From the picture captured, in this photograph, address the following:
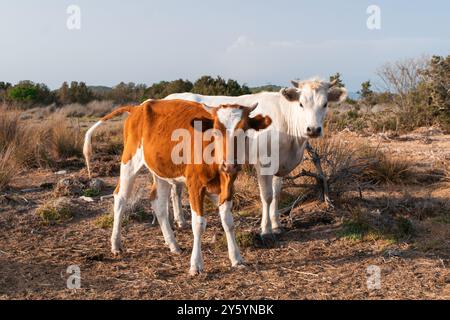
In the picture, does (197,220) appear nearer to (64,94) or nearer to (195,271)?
(195,271)

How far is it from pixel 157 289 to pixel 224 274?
0.79 m

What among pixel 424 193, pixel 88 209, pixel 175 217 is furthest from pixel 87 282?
pixel 424 193

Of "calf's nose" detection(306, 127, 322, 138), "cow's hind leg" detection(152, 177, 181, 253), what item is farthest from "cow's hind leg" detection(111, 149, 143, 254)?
"calf's nose" detection(306, 127, 322, 138)

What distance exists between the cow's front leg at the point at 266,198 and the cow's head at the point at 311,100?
0.78 m

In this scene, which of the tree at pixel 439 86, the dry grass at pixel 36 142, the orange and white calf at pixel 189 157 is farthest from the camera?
the tree at pixel 439 86

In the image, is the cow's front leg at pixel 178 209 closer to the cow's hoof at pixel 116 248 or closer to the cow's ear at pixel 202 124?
the cow's hoof at pixel 116 248

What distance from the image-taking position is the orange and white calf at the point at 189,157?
213 inches

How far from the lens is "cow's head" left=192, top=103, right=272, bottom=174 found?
529cm

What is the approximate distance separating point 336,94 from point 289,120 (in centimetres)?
71

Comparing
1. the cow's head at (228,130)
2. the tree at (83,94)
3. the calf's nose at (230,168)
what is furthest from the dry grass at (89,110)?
the calf's nose at (230,168)

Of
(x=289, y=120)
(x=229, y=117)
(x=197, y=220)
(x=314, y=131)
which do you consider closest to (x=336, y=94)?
(x=289, y=120)

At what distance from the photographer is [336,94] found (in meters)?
6.73

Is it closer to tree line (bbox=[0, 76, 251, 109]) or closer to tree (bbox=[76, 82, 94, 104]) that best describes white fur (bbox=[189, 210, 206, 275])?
tree line (bbox=[0, 76, 251, 109])

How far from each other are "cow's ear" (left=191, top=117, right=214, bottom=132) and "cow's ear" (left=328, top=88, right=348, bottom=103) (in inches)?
75.7
